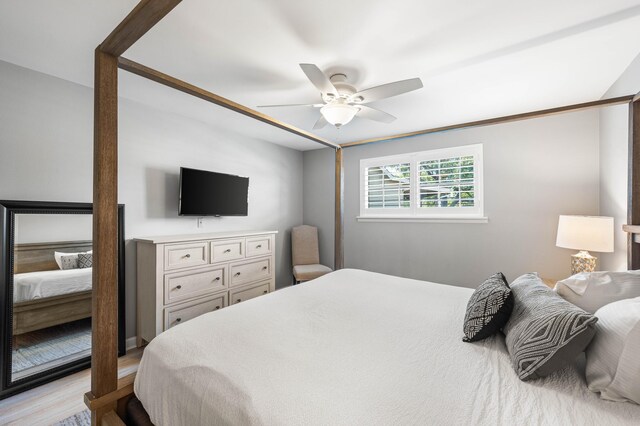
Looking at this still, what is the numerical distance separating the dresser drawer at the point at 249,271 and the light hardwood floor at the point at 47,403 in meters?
1.22

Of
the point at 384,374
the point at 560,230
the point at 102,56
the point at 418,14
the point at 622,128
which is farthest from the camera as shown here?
the point at 560,230

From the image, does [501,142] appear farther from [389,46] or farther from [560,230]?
[389,46]

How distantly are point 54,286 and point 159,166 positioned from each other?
1349mm

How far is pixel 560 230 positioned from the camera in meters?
2.42

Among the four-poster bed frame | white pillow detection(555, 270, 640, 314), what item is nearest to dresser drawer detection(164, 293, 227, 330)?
the four-poster bed frame

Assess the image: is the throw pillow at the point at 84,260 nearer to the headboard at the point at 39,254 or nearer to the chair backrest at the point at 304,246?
the headboard at the point at 39,254

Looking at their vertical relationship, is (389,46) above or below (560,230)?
above

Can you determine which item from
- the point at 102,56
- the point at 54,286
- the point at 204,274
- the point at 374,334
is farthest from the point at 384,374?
the point at 54,286

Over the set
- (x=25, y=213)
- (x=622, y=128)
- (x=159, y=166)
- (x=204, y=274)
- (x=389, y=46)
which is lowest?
(x=204, y=274)

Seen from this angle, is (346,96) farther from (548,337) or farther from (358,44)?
(548,337)

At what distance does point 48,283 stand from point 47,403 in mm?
847

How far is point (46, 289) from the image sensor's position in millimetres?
2156

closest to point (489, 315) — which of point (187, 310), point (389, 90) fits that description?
point (389, 90)

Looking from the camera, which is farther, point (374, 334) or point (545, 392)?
point (374, 334)
